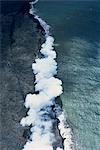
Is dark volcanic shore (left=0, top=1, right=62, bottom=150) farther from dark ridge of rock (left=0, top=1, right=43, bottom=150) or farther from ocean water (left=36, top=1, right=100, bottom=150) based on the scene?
ocean water (left=36, top=1, right=100, bottom=150)

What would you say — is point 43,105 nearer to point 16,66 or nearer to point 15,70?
point 15,70

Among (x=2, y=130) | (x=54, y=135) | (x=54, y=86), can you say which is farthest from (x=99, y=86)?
(x=2, y=130)

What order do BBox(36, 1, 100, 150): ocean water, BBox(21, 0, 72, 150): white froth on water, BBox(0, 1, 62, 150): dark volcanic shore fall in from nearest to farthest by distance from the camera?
BBox(21, 0, 72, 150): white froth on water → BBox(0, 1, 62, 150): dark volcanic shore → BBox(36, 1, 100, 150): ocean water

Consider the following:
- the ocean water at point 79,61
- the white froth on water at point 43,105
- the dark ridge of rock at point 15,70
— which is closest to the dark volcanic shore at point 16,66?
the dark ridge of rock at point 15,70

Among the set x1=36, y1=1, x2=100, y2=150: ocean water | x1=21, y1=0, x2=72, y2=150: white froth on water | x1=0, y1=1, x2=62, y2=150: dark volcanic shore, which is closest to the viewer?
x1=21, y1=0, x2=72, y2=150: white froth on water

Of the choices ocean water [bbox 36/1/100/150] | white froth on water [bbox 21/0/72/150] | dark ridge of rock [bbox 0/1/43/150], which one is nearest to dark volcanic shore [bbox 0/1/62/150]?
dark ridge of rock [bbox 0/1/43/150]

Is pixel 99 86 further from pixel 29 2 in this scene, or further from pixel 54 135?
pixel 29 2

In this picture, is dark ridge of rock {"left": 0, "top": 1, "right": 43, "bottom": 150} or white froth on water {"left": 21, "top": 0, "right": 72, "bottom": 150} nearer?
white froth on water {"left": 21, "top": 0, "right": 72, "bottom": 150}
